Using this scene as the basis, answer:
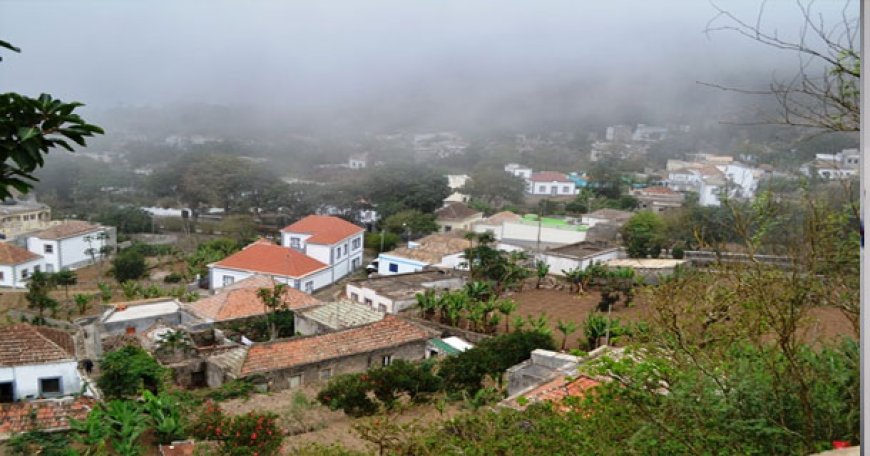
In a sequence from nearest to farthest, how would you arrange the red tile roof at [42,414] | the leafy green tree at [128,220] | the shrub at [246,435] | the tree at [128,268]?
the shrub at [246,435] < the red tile roof at [42,414] < the tree at [128,268] < the leafy green tree at [128,220]

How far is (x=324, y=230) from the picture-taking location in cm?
1439

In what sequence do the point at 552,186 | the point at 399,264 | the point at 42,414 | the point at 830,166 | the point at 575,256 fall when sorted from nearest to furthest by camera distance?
the point at 830,166 < the point at 42,414 < the point at 575,256 < the point at 399,264 < the point at 552,186

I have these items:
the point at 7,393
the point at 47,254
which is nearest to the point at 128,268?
the point at 47,254

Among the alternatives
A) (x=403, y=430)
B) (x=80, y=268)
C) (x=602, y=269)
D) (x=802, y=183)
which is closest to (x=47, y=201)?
(x=80, y=268)

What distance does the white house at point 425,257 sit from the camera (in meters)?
13.6

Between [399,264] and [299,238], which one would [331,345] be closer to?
[399,264]

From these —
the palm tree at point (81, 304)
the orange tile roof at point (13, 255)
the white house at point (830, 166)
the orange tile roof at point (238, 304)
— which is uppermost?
the white house at point (830, 166)

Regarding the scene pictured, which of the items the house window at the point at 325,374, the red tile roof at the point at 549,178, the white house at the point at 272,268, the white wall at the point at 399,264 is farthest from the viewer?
the red tile roof at the point at 549,178

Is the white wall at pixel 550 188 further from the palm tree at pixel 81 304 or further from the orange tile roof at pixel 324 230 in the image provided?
the palm tree at pixel 81 304

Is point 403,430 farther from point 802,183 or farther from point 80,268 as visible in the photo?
point 80,268

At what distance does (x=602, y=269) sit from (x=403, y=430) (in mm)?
9349

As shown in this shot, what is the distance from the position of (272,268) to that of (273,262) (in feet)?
0.63

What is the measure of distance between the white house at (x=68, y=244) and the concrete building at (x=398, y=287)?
6847 millimetres

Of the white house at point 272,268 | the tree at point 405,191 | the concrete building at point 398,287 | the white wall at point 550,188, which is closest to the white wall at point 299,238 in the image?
the white house at point 272,268
